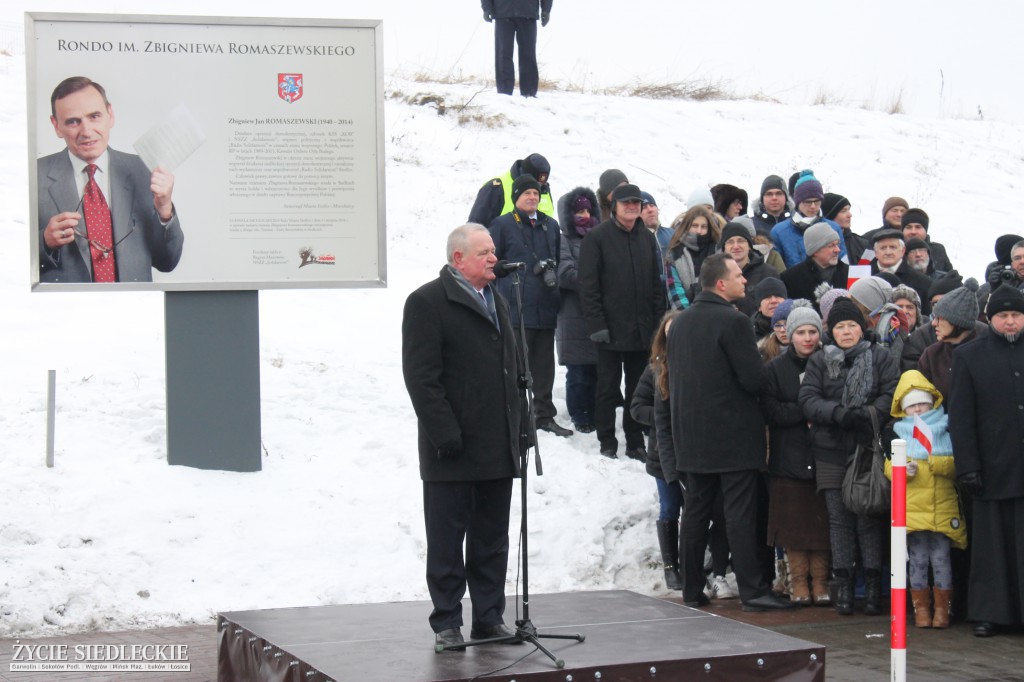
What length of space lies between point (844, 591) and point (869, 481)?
2.58 ft

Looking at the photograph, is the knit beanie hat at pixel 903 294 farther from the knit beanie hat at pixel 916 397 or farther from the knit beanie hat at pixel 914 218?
the knit beanie hat at pixel 914 218

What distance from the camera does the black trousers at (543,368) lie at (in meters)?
12.2

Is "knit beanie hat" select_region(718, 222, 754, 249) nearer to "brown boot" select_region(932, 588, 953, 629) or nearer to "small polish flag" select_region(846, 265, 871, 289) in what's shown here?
"small polish flag" select_region(846, 265, 871, 289)

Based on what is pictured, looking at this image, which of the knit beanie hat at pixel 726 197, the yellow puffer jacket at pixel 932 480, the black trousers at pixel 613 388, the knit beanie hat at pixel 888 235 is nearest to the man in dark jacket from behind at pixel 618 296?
the black trousers at pixel 613 388

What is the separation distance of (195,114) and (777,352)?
4.76 meters

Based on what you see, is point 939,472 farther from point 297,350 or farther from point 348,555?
point 297,350

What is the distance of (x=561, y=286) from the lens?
12297 millimetres

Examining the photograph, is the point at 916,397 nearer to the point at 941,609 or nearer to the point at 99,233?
the point at 941,609

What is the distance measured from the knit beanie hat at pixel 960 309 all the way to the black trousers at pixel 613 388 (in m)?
2.89

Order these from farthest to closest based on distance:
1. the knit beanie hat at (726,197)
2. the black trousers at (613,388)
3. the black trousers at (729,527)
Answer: the knit beanie hat at (726,197) → the black trousers at (613,388) → the black trousers at (729,527)

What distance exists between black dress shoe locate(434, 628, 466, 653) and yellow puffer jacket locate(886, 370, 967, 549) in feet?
11.9

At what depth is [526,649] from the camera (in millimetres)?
6918

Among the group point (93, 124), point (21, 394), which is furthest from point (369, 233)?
point (21, 394)

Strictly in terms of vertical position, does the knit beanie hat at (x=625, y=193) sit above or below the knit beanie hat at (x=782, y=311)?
above
